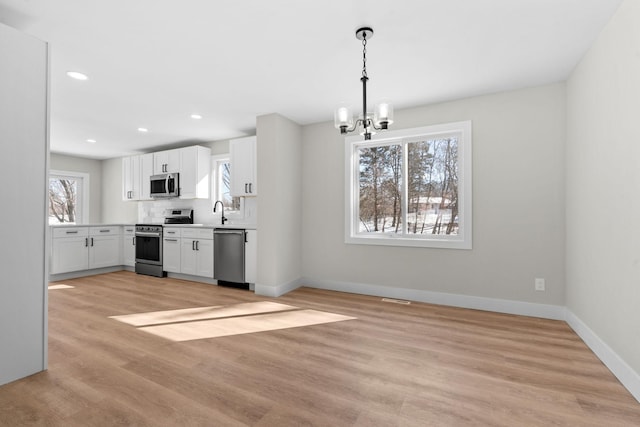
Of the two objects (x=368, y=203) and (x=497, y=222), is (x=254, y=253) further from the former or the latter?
(x=497, y=222)

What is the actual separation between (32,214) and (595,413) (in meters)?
3.51

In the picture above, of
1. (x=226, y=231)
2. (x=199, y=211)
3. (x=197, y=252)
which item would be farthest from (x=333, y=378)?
(x=199, y=211)

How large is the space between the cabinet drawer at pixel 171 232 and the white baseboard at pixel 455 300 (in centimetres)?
245

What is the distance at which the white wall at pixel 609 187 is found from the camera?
5.96 feet

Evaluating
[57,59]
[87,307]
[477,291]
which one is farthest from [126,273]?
[477,291]

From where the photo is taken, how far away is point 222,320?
304 centimetres

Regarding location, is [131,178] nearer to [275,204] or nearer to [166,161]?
[166,161]

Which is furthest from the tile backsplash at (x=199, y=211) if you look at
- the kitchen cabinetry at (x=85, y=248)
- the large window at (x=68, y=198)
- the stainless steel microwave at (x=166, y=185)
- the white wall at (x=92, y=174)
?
the large window at (x=68, y=198)

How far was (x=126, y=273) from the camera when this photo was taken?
219 inches

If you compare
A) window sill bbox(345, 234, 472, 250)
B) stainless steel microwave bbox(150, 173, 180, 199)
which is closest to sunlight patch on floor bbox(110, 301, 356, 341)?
window sill bbox(345, 234, 472, 250)

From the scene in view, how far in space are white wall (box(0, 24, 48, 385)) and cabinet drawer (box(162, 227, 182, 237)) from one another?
10.2ft

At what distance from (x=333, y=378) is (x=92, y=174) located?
7462 mm

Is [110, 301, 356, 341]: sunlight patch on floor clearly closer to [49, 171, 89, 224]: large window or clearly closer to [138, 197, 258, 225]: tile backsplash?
[138, 197, 258, 225]: tile backsplash

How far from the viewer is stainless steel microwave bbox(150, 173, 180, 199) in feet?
17.7
